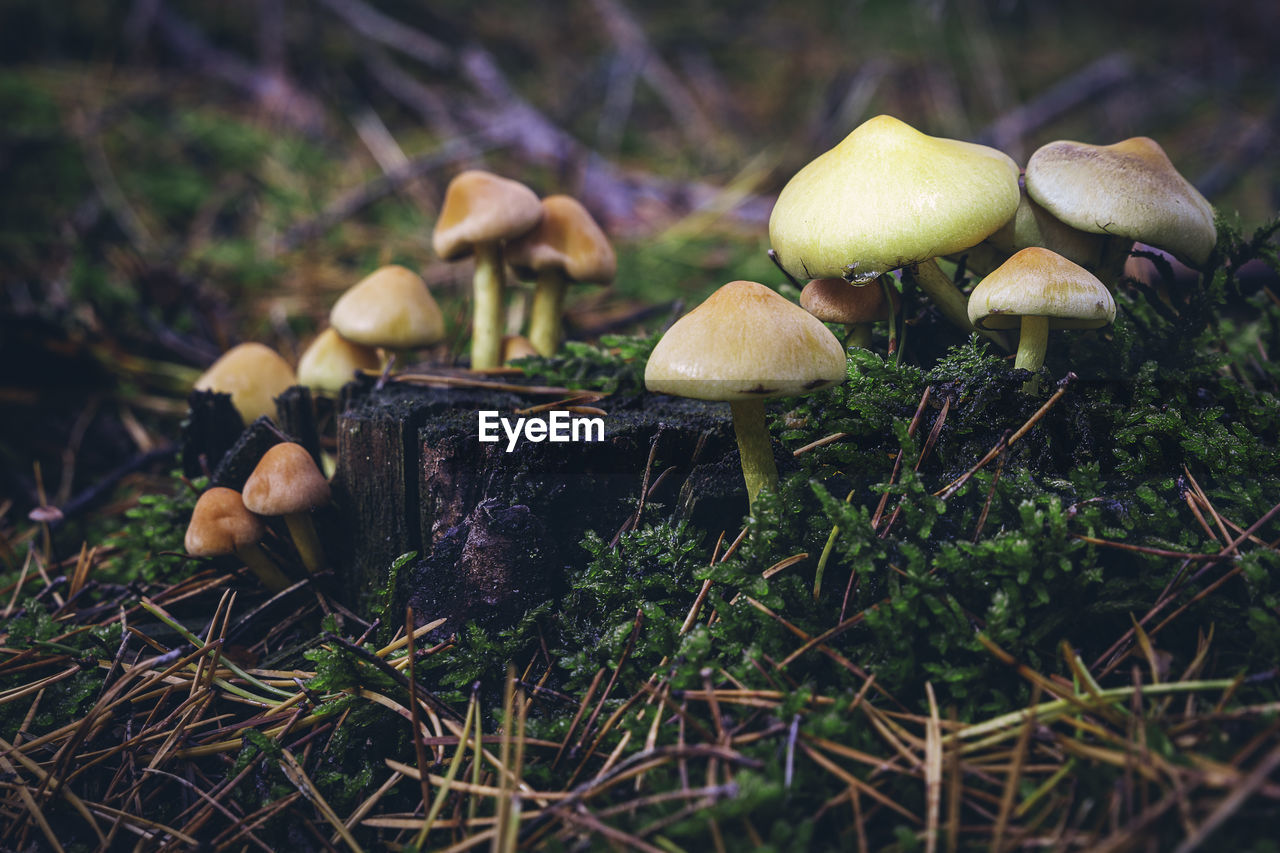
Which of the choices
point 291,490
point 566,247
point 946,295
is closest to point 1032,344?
point 946,295

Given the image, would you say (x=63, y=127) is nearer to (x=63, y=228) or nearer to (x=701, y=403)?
(x=63, y=228)

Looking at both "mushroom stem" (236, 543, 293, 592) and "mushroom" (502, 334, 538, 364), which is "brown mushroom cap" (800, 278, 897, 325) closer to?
"mushroom" (502, 334, 538, 364)

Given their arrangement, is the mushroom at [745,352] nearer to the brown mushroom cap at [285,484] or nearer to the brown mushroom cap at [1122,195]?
the brown mushroom cap at [1122,195]

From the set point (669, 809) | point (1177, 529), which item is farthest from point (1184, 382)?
point (669, 809)

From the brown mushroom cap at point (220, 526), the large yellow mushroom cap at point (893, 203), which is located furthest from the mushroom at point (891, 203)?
the brown mushroom cap at point (220, 526)

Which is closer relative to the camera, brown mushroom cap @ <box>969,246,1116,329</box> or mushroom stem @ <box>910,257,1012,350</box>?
brown mushroom cap @ <box>969,246,1116,329</box>

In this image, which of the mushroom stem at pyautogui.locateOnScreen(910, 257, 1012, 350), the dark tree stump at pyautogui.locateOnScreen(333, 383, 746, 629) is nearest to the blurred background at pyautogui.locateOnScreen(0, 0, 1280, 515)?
the mushroom stem at pyautogui.locateOnScreen(910, 257, 1012, 350)
